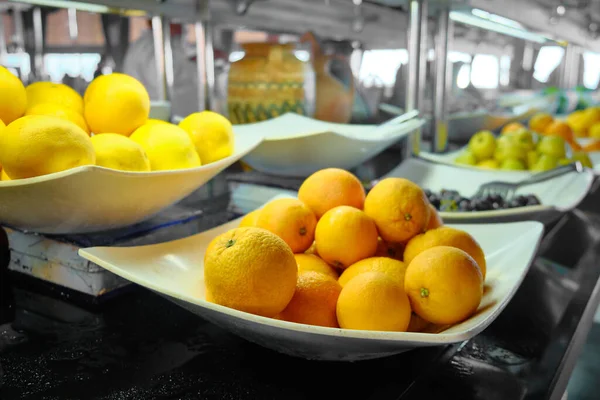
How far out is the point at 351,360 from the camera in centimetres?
55

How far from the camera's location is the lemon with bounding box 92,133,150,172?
2.16ft

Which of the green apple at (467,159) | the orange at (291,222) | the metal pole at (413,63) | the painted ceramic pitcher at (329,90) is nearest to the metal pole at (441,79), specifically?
the green apple at (467,159)

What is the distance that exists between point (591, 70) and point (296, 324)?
563 centimetres

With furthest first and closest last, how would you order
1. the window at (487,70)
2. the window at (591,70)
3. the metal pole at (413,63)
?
the window at (591,70) < the window at (487,70) < the metal pole at (413,63)

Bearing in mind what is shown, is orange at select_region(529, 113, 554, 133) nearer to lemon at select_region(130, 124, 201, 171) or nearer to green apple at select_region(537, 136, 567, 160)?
green apple at select_region(537, 136, 567, 160)

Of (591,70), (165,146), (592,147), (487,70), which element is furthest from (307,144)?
(591,70)

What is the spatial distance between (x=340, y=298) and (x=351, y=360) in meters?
0.07

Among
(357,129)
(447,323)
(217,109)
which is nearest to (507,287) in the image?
(447,323)

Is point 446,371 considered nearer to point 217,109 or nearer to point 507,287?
point 507,287

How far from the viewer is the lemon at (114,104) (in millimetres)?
750

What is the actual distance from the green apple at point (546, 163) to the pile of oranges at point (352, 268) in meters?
1.03

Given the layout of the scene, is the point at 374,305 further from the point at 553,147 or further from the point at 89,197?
the point at 553,147

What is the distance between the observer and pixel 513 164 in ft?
5.31

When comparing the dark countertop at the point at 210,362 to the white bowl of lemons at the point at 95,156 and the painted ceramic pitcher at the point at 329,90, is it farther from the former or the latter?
the painted ceramic pitcher at the point at 329,90
